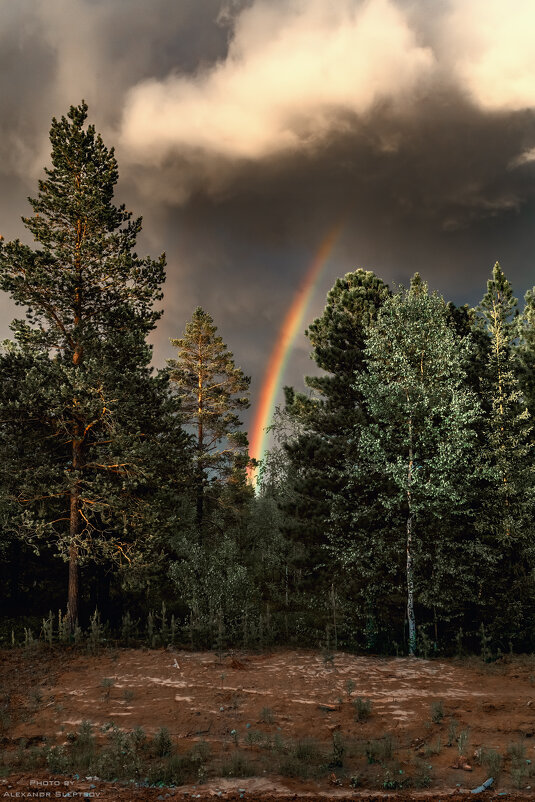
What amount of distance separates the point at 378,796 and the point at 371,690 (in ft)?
20.1

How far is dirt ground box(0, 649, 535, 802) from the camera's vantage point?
274 inches

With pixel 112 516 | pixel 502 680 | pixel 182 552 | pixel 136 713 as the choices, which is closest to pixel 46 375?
pixel 112 516

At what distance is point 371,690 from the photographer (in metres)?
12.3

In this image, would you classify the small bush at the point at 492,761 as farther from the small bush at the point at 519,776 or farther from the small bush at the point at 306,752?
the small bush at the point at 306,752

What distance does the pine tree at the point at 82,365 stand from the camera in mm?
17422

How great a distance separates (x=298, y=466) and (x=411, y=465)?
5479 mm

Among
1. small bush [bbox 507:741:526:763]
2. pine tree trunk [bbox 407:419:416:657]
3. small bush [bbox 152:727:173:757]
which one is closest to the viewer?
small bush [bbox 507:741:526:763]

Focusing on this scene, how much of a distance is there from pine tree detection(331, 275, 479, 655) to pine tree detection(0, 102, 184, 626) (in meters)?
8.08

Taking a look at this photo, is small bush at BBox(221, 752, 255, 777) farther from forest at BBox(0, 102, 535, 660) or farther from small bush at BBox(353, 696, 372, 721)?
forest at BBox(0, 102, 535, 660)

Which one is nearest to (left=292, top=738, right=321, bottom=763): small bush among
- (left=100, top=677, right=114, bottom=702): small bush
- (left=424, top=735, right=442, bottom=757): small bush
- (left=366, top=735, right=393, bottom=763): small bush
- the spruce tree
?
(left=366, top=735, right=393, bottom=763): small bush

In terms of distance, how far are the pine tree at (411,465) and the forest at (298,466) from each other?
0.27 ft

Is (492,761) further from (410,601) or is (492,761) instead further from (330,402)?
(330,402)

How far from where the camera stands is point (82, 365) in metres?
19.1

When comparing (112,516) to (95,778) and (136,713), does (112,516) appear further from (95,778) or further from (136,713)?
(95,778)
